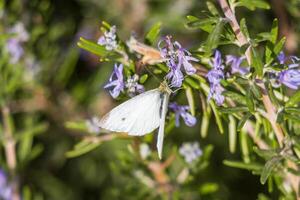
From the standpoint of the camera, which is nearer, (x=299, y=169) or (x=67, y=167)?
(x=299, y=169)

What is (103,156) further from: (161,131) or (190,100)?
(161,131)

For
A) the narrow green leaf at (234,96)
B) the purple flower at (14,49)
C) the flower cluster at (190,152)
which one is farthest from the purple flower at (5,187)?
the narrow green leaf at (234,96)

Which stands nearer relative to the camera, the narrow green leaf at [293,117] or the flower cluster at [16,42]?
the narrow green leaf at [293,117]

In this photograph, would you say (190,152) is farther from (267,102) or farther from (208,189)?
(267,102)

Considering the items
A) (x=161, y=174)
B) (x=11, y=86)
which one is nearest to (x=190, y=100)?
(x=161, y=174)

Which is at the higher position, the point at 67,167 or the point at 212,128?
the point at 212,128

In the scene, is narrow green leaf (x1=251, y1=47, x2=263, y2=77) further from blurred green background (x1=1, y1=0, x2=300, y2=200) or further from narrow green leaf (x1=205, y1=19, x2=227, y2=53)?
blurred green background (x1=1, y1=0, x2=300, y2=200)

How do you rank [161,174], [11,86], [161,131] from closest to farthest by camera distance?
[161,131], [161,174], [11,86]

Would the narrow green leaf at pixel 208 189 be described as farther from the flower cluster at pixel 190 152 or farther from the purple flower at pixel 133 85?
the purple flower at pixel 133 85
